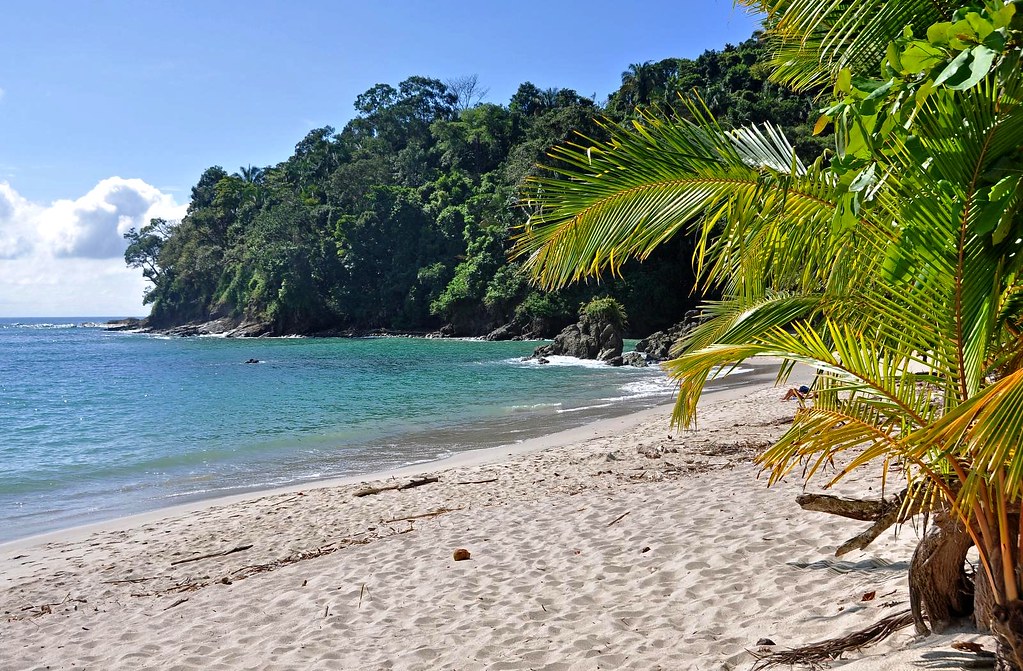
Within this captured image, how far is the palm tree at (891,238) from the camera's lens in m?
2.03

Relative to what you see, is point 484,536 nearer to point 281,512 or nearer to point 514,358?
point 281,512

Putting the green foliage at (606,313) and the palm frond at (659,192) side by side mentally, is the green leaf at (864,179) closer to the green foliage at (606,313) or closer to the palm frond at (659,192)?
the palm frond at (659,192)

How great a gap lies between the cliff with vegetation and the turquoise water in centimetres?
1770

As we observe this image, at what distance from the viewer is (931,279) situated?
7.54ft

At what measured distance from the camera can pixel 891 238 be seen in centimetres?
268

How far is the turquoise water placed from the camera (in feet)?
36.7

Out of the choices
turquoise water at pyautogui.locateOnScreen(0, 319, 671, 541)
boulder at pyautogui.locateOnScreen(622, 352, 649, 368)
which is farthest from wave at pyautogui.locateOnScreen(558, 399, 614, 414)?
boulder at pyautogui.locateOnScreen(622, 352, 649, 368)

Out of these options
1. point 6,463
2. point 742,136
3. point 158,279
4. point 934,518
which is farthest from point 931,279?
point 158,279

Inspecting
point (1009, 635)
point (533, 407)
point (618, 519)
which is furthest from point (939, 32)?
point (533, 407)

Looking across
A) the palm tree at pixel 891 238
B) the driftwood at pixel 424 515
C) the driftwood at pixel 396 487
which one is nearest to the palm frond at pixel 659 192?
the palm tree at pixel 891 238

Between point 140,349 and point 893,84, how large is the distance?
57.9m

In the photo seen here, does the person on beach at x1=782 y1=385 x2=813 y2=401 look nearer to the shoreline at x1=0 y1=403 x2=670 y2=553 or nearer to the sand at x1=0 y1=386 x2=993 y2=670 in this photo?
the sand at x1=0 y1=386 x2=993 y2=670

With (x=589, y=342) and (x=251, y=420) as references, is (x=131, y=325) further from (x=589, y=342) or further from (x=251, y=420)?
(x=251, y=420)

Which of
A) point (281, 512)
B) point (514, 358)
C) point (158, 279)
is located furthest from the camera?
point (158, 279)
